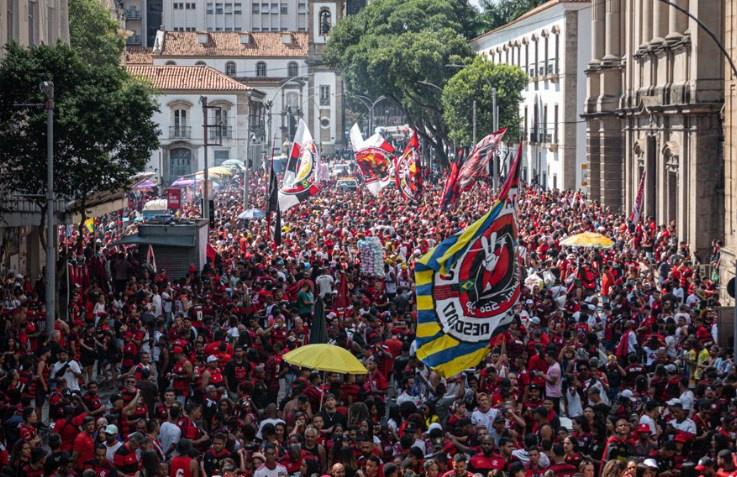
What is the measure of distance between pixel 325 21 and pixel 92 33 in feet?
227

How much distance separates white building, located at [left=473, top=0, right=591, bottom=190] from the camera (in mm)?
71688

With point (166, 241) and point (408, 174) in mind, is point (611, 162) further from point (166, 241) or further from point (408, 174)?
point (166, 241)

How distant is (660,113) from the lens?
4509cm

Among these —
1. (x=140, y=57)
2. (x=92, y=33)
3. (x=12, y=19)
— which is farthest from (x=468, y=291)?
(x=140, y=57)

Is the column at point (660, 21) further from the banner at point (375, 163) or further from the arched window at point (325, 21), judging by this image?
the arched window at point (325, 21)

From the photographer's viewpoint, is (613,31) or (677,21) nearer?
(677,21)

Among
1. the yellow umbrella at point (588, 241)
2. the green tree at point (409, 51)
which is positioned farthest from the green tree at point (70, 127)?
the green tree at point (409, 51)

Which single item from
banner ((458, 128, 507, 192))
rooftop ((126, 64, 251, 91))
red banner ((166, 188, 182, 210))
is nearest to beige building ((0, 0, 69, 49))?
red banner ((166, 188, 182, 210))

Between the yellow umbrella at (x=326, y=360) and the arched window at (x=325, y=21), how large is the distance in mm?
123095

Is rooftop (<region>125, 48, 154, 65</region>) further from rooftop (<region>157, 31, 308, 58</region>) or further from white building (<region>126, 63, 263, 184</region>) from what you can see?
white building (<region>126, 63, 263, 184</region>)

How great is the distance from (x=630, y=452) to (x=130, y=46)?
442 feet

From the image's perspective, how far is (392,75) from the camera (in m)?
91.6

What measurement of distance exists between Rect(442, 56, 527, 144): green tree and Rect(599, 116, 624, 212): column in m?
23.9

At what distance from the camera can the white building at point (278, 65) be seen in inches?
5054
